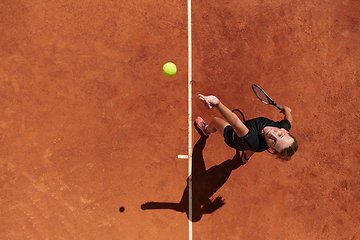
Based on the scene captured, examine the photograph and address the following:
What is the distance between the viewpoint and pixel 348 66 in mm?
4742

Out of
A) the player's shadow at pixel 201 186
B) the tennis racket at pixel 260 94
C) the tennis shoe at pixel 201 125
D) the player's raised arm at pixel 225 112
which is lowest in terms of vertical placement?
the player's shadow at pixel 201 186

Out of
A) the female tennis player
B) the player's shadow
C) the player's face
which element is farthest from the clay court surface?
the player's face

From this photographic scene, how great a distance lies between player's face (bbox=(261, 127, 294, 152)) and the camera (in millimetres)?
2594

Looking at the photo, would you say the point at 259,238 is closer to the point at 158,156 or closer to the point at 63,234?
the point at 158,156

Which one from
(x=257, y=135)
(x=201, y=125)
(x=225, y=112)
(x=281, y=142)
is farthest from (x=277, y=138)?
(x=201, y=125)

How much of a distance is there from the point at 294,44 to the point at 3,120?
260 inches

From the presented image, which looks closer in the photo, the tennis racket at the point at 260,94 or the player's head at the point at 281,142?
the player's head at the point at 281,142

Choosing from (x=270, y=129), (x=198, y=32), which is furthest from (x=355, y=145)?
(x=198, y=32)

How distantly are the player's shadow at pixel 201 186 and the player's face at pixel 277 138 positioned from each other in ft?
5.75

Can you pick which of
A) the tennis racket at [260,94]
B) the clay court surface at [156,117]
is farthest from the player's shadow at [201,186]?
the tennis racket at [260,94]

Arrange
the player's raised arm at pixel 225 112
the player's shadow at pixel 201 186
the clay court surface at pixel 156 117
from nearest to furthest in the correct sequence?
the player's raised arm at pixel 225 112 → the clay court surface at pixel 156 117 → the player's shadow at pixel 201 186

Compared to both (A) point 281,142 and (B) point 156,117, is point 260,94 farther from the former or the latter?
(B) point 156,117

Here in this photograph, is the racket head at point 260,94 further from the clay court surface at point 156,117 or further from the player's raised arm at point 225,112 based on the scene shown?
the player's raised arm at point 225,112

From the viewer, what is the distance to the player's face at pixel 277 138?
2.59 m
